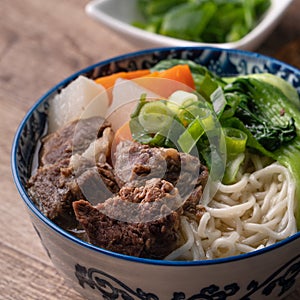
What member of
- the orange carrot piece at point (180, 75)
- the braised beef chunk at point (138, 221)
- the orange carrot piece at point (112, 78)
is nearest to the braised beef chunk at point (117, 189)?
the braised beef chunk at point (138, 221)

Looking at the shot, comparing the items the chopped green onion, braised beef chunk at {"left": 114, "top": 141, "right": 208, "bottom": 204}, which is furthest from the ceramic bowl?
braised beef chunk at {"left": 114, "top": 141, "right": 208, "bottom": 204}

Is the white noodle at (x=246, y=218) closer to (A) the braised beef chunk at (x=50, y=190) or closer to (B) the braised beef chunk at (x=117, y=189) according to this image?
(B) the braised beef chunk at (x=117, y=189)

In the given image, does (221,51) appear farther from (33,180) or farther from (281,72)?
(33,180)

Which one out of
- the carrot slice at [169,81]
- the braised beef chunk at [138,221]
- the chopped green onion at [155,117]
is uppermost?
the carrot slice at [169,81]

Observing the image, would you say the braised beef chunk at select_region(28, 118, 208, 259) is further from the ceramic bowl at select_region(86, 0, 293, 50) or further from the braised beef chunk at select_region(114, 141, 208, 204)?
the ceramic bowl at select_region(86, 0, 293, 50)

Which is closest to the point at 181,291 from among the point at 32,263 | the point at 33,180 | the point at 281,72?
the point at 33,180
